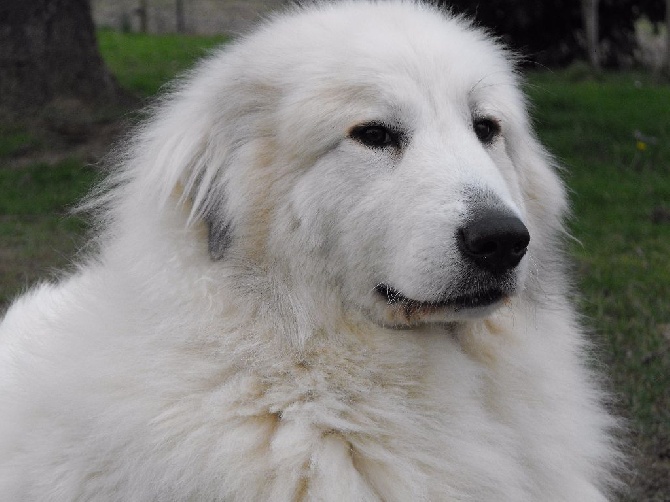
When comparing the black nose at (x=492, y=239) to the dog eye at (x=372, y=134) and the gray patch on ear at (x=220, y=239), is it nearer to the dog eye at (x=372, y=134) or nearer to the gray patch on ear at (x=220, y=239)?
the dog eye at (x=372, y=134)

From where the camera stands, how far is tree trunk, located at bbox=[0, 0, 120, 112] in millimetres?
9414

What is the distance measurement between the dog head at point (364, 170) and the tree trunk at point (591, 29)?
37.3ft

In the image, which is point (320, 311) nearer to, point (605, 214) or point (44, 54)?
point (605, 214)

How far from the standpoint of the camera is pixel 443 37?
2.99 metres

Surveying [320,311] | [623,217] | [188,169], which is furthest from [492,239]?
[623,217]

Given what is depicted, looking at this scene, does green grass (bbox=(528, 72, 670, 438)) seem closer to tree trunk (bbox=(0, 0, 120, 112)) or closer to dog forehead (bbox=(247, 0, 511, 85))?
dog forehead (bbox=(247, 0, 511, 85))

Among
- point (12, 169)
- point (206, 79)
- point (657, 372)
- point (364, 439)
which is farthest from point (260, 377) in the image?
point (12, 169)

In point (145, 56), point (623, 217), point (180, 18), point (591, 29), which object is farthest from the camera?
point (180, 18)

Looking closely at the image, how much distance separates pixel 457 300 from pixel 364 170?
0.46 metres

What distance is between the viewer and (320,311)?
2.81m

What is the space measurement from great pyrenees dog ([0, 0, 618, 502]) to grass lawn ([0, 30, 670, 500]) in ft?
3.34

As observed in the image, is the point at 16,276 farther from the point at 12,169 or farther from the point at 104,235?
the point at 104,235

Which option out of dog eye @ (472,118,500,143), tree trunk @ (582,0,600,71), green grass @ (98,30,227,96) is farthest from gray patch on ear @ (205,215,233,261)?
tree trunk @ (582,0,600,71)

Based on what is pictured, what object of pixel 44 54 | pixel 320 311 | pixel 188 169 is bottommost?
pixel 44 54
